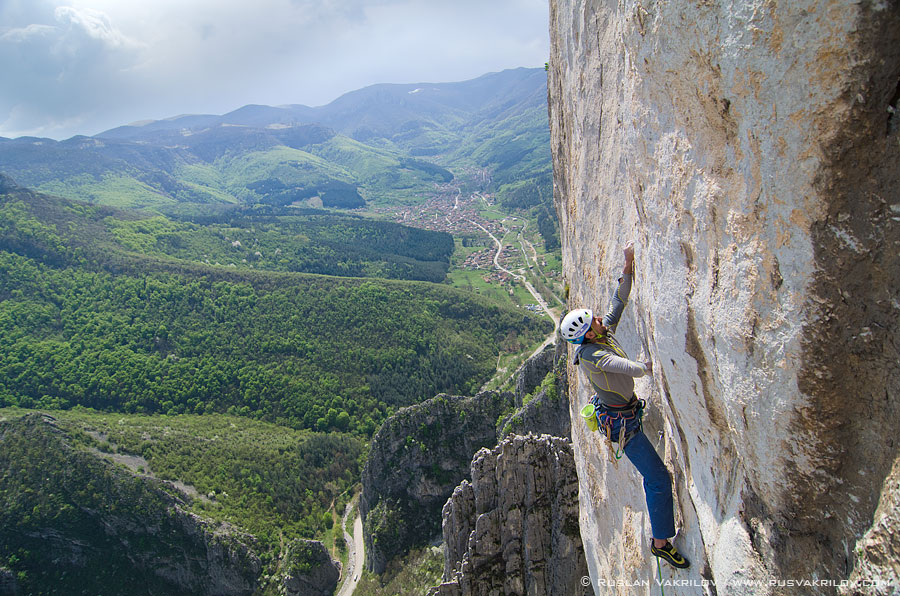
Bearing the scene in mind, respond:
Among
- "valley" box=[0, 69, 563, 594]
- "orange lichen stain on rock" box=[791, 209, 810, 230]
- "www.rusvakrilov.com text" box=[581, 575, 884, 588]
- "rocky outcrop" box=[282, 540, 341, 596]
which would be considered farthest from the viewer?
"valley" box=[0, 69, 563, 594]

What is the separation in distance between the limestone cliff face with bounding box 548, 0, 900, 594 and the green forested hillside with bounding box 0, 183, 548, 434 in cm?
6421

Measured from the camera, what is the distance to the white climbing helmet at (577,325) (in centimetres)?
665

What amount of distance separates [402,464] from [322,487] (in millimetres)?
19259

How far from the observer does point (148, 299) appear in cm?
9194

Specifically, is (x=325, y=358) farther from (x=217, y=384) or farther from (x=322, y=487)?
(x=322, y=487)

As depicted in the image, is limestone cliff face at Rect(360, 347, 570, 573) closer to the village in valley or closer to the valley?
the valley

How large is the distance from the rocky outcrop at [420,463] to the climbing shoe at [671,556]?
33863 mm

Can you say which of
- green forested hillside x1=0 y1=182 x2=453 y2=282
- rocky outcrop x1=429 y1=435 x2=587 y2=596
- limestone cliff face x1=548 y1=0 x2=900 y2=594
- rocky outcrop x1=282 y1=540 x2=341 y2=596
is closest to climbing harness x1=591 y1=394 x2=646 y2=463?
limestone cliff face x1=548 y1=0 x2=900 y2=594

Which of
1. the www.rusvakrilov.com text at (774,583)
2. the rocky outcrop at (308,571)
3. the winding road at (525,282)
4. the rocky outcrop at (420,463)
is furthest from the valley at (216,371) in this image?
the www.rusvakrilov.com text at (774,583)

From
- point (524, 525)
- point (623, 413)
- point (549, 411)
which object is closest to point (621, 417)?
point (623, 413)

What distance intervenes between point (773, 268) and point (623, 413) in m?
3.44

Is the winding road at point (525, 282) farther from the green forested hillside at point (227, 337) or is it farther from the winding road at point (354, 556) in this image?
the winding road at point (354, 556)

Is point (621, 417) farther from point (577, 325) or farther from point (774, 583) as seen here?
point (774, 583)

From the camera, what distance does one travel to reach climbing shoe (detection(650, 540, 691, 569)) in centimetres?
621
